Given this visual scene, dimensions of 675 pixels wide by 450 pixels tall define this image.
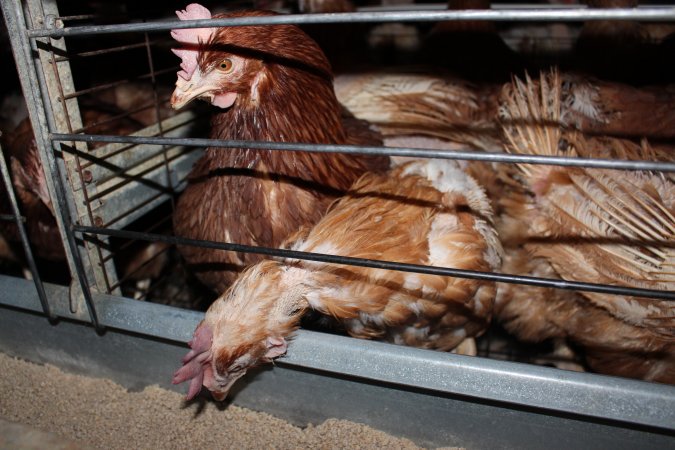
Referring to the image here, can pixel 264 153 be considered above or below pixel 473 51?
below

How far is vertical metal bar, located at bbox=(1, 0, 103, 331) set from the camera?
1.12 metres

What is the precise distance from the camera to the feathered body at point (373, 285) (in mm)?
1106

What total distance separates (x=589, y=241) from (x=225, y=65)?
1.11m

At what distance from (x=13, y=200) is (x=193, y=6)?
687 millimetres

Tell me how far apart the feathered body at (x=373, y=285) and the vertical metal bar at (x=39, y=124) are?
0.43 meters

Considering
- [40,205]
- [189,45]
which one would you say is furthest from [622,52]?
[40,205]

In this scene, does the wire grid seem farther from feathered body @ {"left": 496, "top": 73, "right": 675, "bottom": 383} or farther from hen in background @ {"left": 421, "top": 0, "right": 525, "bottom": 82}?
hen in background @ {"left": 421, "top": 0, "right": 525, "bottom": 82}

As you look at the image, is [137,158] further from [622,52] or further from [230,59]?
[622,52]

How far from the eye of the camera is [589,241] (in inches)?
55.6

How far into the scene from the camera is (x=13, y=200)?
1273 millimetres

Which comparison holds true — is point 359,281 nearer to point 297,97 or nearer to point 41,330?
point 297,97

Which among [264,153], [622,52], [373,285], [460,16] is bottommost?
[373,285]

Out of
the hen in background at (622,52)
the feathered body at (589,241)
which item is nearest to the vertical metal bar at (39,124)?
the feathered body at (589,241)

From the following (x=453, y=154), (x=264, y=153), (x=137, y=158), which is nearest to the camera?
(x=453, y=154)
